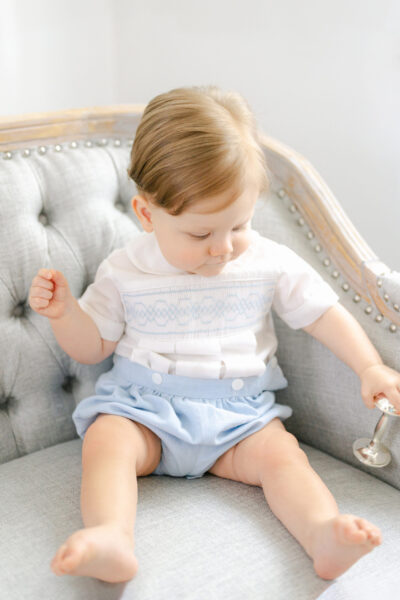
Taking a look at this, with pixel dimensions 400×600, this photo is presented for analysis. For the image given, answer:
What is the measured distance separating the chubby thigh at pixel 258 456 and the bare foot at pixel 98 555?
0.89 feet

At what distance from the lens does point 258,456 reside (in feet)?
3.59

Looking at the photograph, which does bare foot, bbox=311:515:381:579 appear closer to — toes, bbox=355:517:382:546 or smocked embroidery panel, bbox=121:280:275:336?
toes, bbox=355:517:382:546

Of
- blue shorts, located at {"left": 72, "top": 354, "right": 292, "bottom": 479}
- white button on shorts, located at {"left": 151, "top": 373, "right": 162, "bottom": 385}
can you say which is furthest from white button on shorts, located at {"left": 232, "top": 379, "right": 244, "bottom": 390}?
white button on shorts, located at {"left": 151, "top": 373, "right": 162, "bottom": 385}

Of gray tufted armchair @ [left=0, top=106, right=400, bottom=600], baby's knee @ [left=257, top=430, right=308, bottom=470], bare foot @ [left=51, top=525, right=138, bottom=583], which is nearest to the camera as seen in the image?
bare foot @ [left=51, top=525, right=138, bottom=583]

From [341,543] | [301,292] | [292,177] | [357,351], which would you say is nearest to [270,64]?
[292,177]

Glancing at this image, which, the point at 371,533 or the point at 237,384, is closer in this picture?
the point at 371,533

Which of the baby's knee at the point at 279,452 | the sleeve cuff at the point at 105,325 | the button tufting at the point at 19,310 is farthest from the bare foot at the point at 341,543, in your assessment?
the button tufting at the point at 19,310

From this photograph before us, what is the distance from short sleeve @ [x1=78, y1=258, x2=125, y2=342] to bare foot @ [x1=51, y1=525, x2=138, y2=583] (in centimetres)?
40

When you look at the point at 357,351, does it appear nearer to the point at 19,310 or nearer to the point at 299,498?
the point at 299,498

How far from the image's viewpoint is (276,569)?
904 millimetres

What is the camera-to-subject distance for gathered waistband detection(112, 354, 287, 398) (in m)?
1.14

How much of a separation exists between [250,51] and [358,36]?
0.29m

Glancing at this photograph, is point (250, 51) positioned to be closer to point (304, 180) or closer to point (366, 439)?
point (304, 180)

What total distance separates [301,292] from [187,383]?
0.26 meters
